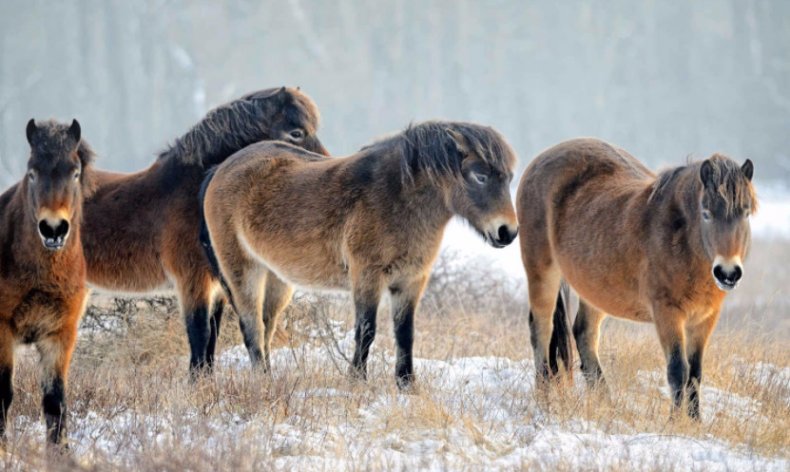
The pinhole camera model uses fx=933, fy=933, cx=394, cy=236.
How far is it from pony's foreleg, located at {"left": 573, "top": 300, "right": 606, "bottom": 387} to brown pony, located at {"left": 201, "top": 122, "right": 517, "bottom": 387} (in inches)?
59.1

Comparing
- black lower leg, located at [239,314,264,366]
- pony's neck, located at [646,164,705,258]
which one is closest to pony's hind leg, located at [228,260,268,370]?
black lower leg, located at [239,314,264,366]

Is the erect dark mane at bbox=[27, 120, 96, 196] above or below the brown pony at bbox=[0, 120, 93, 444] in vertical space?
above

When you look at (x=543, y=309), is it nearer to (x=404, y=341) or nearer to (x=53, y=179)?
(x=404, y=341)

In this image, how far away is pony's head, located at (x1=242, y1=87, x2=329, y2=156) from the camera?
798 cm

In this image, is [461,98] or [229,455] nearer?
[229,455]

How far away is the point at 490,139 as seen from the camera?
20.2ft

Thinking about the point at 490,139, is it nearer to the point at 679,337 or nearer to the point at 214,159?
the point at 679,337

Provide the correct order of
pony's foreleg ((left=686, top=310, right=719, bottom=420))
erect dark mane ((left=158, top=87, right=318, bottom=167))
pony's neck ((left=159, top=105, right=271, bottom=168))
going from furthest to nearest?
erect dark mane ((left=158, top=87, right=318, bottom=167)), pony's neck ((left=159, top=105, right=271, bottom=168)), pony's foreleg ((left=686, top=310, right=719, bottom=420))

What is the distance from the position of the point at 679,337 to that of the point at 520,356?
2.55 m

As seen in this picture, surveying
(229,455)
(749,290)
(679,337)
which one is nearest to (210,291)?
(229,455)

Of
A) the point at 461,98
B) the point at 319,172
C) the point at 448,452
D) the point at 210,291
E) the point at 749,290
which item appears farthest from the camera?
the point at 461,98

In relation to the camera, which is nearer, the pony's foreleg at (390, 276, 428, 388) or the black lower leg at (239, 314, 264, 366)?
the pony's foreleg at (390, 276, 428, 388)

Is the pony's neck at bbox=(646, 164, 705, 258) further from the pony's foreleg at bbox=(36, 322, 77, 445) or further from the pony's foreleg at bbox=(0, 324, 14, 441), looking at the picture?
the pony's foreleg at bbox=(0, 324, 14, 441)

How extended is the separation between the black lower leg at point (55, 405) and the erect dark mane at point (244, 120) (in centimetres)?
311
